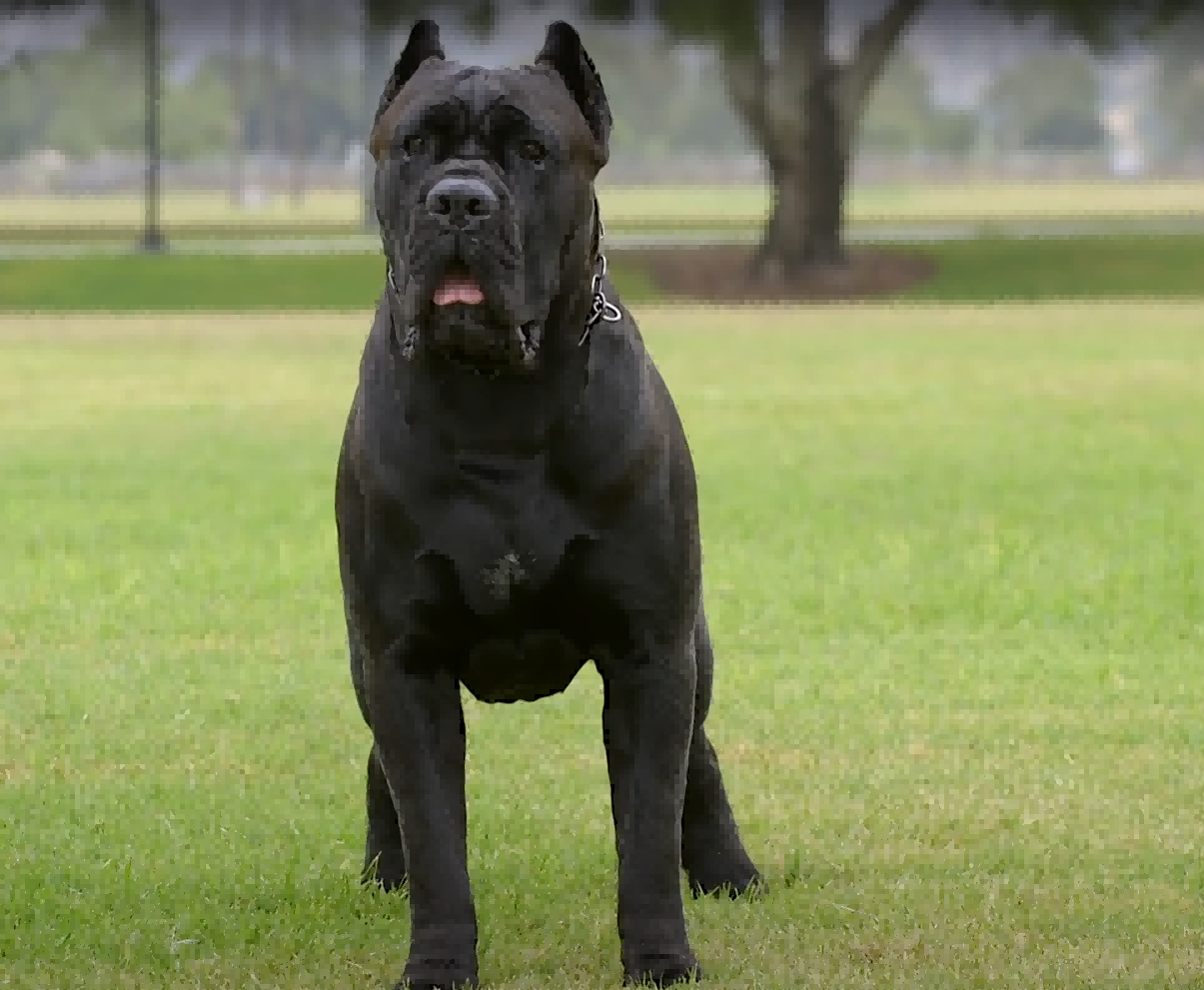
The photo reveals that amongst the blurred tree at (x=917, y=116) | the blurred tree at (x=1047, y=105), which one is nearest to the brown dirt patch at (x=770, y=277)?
the blurred tree at (x=917, y=116)

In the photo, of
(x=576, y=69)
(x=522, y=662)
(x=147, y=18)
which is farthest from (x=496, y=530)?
(x=147, y=18)

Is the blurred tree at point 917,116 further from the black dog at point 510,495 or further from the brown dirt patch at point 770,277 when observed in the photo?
the black dog at point 510,495

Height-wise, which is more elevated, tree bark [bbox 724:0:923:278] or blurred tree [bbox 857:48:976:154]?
tree bark [bbox 724:0:923:278]

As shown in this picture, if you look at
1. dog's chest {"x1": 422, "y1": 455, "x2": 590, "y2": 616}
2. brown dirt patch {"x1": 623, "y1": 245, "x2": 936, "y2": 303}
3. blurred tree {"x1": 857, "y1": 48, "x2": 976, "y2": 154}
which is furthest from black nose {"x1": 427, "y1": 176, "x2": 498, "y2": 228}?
blurred tree {"x1": 857, "y1": 48, "x2": 976, "y2": 154}

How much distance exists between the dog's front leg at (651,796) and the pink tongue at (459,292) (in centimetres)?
105

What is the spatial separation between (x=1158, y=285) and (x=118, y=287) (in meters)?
18.9

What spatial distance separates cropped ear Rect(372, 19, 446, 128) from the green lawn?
33785 mm

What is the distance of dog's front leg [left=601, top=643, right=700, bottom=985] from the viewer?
17.9 ft

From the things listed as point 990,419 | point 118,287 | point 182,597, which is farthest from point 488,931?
point 118,287

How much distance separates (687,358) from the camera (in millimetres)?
27953

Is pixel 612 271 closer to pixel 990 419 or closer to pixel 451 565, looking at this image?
pixel 990 419

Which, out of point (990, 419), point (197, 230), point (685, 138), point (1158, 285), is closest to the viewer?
point (990, 419)

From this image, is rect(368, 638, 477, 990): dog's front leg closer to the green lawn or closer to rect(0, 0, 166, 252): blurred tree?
the green lawn

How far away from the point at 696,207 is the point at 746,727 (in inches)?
3674
